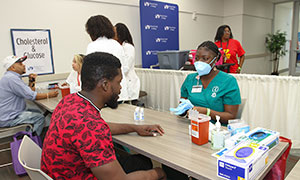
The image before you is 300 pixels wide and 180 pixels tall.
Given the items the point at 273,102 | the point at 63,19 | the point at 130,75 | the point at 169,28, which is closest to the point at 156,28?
the point at 169,28

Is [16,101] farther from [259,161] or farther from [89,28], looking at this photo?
[259,161]

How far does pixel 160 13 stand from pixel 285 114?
3.41m

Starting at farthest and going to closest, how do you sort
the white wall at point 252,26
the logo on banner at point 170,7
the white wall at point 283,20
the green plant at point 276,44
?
the white wall at point 283,20 → the green plant at point 276,44 → the white wall at point 252,26 → the logo on banner at point 170,7

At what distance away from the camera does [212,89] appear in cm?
180

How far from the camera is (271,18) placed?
27.2 ft

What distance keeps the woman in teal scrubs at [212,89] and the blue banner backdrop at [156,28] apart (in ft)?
9.80

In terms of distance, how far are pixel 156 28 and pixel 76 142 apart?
4282 millimetres

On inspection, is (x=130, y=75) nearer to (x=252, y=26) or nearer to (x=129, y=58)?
(x=129, y=58)

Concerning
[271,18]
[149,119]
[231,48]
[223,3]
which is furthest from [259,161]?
[271,18]

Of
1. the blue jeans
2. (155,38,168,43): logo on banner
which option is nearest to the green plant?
(155,38,168,43): logo on banner

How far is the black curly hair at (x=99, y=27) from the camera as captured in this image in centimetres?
235

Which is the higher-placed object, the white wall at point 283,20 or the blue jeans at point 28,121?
the white wall at point 283,20

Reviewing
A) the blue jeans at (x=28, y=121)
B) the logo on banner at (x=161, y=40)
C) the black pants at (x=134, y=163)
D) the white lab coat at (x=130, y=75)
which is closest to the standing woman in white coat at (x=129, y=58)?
the white lab coat at (x=130, y=75)

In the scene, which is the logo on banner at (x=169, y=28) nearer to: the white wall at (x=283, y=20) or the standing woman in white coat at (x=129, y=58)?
the standing woman in white coat at (x=129, y=58)
